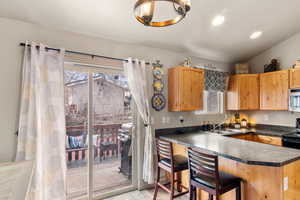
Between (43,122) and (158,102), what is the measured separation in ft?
6.00

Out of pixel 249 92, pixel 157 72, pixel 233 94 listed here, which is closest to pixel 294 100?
pixel 249 92

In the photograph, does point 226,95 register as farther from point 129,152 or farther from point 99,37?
point 99,37

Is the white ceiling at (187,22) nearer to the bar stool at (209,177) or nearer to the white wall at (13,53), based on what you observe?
the white wall at (13,53)

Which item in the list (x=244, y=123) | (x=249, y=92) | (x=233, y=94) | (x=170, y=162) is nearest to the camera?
(x=170, y=162)

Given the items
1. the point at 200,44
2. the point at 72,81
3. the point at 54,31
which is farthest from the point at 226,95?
the point at 54,31

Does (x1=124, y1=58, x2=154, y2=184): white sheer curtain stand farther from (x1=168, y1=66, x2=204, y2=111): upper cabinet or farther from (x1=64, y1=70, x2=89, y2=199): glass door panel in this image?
(x1=64, y1=70, x2=89, y2=199): glass door panel

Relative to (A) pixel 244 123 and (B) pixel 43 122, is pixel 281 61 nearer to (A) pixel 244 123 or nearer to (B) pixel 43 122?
(A) pixel 244 123

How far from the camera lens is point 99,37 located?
111 inches

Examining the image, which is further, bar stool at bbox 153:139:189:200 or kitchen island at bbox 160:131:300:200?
bar stool at bbox 153:139:189:200

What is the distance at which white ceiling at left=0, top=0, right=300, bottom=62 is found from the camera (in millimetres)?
2234

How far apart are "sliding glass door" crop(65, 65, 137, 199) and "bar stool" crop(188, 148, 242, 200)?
4.39 feet

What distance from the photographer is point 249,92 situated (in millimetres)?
4066

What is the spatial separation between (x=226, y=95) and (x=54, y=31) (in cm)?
376

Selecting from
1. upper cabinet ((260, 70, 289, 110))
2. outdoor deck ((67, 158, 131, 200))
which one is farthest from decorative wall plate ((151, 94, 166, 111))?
upper cabinet ((260, 70, 289, 110))
